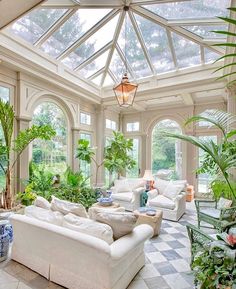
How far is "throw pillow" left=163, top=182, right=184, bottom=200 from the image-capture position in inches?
198

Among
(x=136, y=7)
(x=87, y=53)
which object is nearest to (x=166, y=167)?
(x=87, y=53)

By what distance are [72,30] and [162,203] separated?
14.9 feet

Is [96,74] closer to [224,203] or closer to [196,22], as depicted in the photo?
[196,22]

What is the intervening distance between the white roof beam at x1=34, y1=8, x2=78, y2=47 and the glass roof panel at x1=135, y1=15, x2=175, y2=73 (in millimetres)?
1396

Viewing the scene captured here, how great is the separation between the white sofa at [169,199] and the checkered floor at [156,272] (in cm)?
113

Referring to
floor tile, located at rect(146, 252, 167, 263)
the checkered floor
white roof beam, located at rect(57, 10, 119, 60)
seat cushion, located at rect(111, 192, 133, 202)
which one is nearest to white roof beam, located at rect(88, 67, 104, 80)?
white roof beam, located at rect(57, 10, 119, 60)

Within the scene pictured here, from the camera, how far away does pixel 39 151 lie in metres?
5.27

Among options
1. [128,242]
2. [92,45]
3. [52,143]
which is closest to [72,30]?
[92,45]

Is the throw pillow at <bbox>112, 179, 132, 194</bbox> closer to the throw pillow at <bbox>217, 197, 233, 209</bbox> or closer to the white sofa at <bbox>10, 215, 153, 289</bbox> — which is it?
the throw pillow at <bbox>217, 197, 233, 209</bbox>

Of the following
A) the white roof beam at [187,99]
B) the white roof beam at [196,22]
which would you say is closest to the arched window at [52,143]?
the white roof beam at [196,22]

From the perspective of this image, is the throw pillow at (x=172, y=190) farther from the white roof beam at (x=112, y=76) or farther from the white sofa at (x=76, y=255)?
the white roof beam at (x=112, y=76)

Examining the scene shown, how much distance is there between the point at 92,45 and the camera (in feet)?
16.7

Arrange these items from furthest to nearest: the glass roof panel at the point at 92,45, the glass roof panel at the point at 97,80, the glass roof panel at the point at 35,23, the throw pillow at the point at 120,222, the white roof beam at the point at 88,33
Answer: the glass roof panel at the point at 97,80 < the glass roof panel at the point at 92,45 < the white roof beam at the point at 88,33 < the glass roof panel at the point at 35,23 < the throw pillow at the point at 120,222

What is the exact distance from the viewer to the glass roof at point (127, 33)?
3.90m
